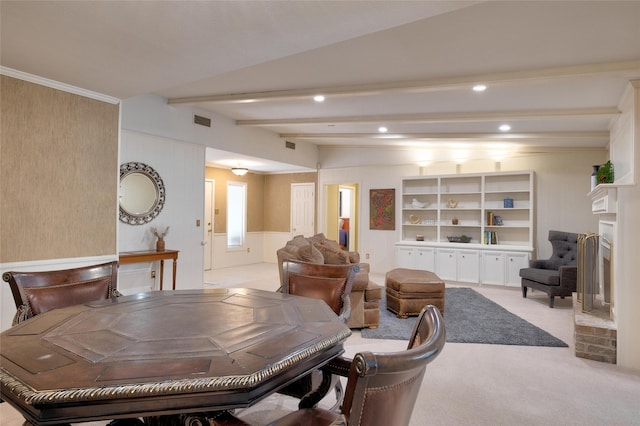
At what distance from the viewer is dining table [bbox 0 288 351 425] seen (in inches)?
38.1

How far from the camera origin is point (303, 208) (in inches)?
348

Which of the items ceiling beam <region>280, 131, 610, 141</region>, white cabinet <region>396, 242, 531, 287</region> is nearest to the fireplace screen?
ceiling beam <region>280, 131, 610, 141</region>

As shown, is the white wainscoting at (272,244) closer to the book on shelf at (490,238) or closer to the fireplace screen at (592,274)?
the book on shelf at (490,238)

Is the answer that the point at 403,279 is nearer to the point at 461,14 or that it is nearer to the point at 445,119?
the point at 445,119

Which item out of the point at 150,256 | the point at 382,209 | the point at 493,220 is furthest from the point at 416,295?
the point at 382,209

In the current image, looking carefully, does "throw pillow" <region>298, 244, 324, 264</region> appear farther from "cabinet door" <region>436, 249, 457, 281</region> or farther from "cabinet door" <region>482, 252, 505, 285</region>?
"cabinet door" <region>482, 252, 505, 285</region>

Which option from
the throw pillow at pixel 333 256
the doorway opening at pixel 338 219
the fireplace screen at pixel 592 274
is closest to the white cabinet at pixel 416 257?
the doorway opening at pixel 338 219

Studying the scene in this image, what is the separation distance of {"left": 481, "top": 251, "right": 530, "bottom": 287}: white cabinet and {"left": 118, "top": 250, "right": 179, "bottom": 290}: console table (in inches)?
201

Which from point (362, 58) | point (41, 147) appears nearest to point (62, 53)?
point (41, 147)

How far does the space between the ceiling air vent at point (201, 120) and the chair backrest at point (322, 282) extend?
A: 3.71m

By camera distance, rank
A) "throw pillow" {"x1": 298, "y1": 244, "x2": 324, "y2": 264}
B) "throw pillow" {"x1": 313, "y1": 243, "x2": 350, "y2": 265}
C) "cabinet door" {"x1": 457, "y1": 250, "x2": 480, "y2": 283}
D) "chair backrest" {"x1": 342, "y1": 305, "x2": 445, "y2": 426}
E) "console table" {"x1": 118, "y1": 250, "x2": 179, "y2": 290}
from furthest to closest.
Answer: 1. "cabinet door" {"x1": 457, "y1": 250, "x2": 480, "y2": 283}
2. "console table" {"x1": 118, "y1": 250, "x2": 179, "y2": 290}
3. "throw pillow" {"x1": 313, "y1": 243, "x2": 350, "y2": 265}
4. "throw pillow" {"x1": 298, "y1": 244, "x2": 324, "y2": 264}
5. "chair backrest" {"x1": 342, "y1": 305, "x2": 445, "y2": 426}

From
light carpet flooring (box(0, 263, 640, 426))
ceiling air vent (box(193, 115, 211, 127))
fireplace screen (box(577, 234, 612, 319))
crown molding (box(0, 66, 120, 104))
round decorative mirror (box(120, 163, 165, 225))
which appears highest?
ceiling air vent (box(193, 115, 211, 127))

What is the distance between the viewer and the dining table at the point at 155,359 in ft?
3.18

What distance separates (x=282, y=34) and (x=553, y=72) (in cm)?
245
